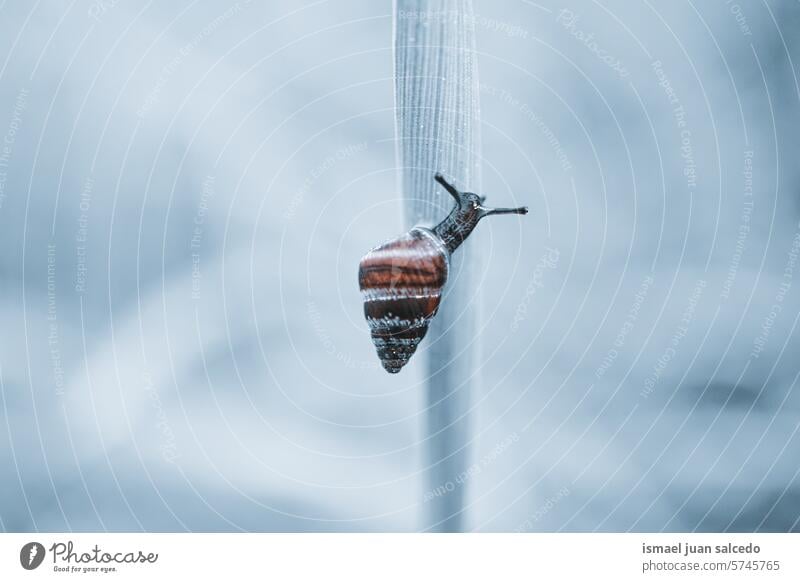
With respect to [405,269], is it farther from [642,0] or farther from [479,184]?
[642,0]

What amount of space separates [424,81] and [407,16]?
0.77ft

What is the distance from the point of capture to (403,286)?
2.05 m

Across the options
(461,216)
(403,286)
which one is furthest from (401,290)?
(461,216)

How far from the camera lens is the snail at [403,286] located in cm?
206

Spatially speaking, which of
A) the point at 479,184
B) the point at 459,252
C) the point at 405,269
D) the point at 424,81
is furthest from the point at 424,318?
the point at 424,81

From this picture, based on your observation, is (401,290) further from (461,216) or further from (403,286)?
(461,216)

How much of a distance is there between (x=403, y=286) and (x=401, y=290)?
0.01m

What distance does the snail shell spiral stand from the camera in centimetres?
206

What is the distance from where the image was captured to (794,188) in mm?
2650

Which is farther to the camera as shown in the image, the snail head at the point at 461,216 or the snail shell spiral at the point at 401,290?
the snail head at the point at 461,216

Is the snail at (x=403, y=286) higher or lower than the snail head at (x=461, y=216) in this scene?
lower

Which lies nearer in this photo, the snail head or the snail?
the snail
